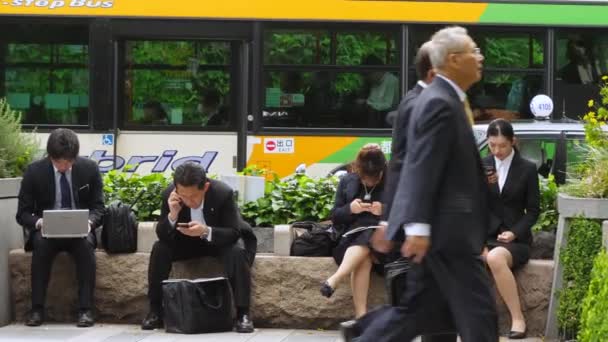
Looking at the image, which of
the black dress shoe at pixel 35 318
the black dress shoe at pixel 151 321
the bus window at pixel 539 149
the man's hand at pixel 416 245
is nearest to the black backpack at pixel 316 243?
the black dress shoe at pixel 151 321

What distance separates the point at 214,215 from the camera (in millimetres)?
9719

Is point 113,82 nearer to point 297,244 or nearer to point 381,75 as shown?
point 381,75

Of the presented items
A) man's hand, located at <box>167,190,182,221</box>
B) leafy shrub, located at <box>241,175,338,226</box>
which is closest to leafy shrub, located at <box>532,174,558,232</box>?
leafy shrub, located at <box>241,175,338,226</box>

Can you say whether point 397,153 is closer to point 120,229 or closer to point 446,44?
point 446,44

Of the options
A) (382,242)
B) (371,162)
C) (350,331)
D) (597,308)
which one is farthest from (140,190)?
(597,308)

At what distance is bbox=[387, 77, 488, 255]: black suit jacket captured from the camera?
19.5 ft

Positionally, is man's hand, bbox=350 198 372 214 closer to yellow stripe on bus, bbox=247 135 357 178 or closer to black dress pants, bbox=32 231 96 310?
black dress pants, bbox=32 231 96 310

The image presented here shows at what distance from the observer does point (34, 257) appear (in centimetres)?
992

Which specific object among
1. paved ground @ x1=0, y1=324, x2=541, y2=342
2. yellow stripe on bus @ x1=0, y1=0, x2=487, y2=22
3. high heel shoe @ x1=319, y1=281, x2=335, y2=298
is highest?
yellow stripe on bus @ x1=0, y1=0, x2=487, y2=22

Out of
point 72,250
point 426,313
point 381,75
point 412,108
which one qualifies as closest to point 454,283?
point 426,313

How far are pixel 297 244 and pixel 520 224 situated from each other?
5.70 ft

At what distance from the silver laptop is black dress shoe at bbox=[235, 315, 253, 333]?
138cm

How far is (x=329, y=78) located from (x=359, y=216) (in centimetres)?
704

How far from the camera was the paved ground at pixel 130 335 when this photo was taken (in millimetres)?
9359
